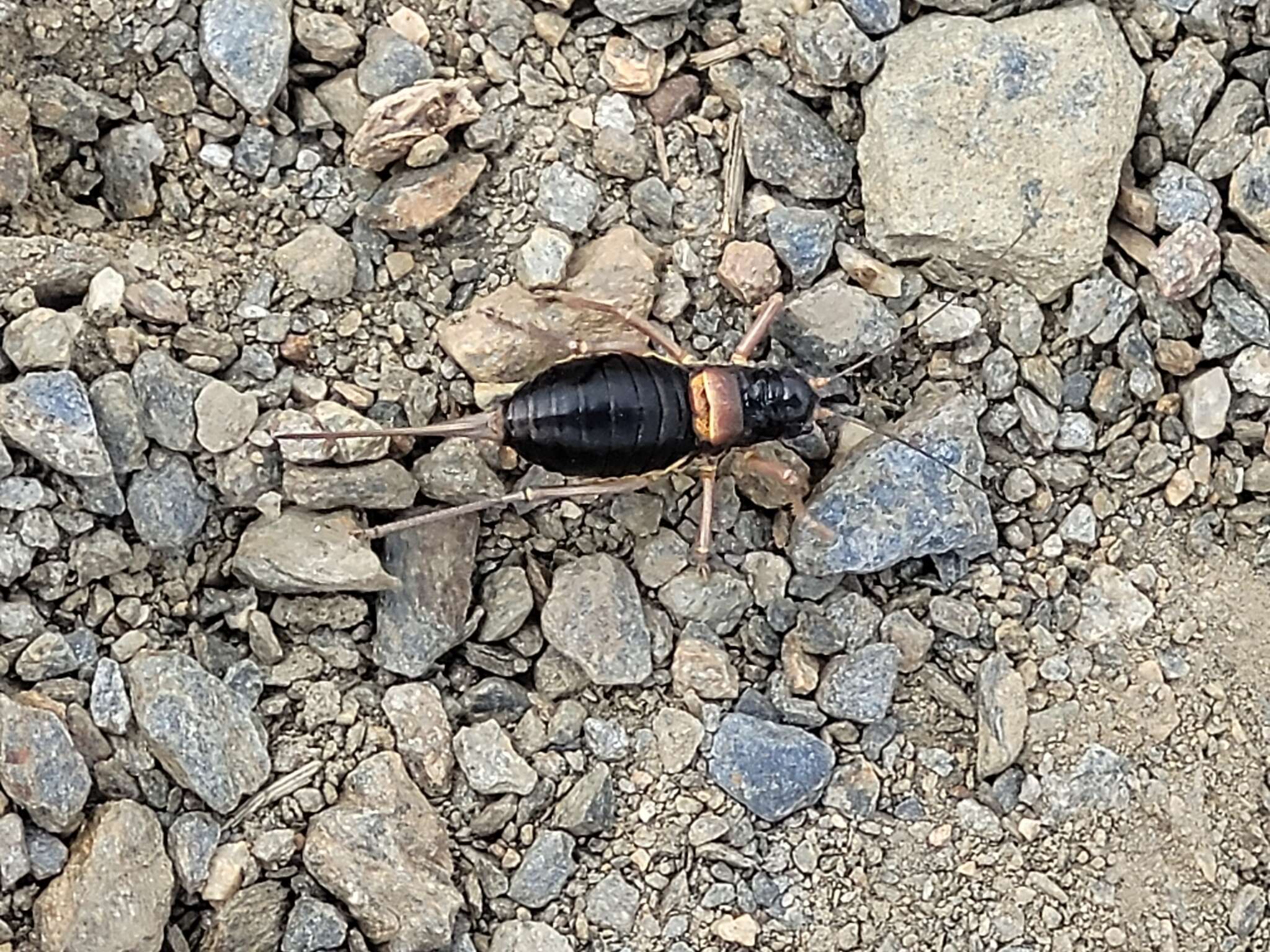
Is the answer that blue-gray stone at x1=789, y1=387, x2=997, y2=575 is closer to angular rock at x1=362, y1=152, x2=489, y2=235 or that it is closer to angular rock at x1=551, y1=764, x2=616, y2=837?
angular rock at x1=551, y1=764, x2=616, y2=837

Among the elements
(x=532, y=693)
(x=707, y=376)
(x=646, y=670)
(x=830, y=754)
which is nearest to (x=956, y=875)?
(x=830, y=754)

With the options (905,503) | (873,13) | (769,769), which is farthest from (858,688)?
Result: (873,13)

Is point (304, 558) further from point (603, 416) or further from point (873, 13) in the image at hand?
point (873, 13)

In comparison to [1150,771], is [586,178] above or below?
above

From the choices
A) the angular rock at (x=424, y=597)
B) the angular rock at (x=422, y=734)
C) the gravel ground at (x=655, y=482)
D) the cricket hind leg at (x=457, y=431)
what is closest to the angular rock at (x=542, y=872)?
the gravel ground at (x=655, y=482)

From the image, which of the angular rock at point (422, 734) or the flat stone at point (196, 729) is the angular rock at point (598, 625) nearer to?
the angular rock at point (422, 734)

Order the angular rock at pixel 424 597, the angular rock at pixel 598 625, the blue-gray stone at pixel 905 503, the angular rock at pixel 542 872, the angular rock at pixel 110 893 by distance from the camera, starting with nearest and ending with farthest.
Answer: the angular rock at pixel 110 893
the angular rock at pixel 542 872
the angular rock at pixel 424 597
the angular rock at pixel 598 625
the blue-gray stone at pixel 905 503

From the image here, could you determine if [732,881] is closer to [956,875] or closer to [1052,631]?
[956,875]
